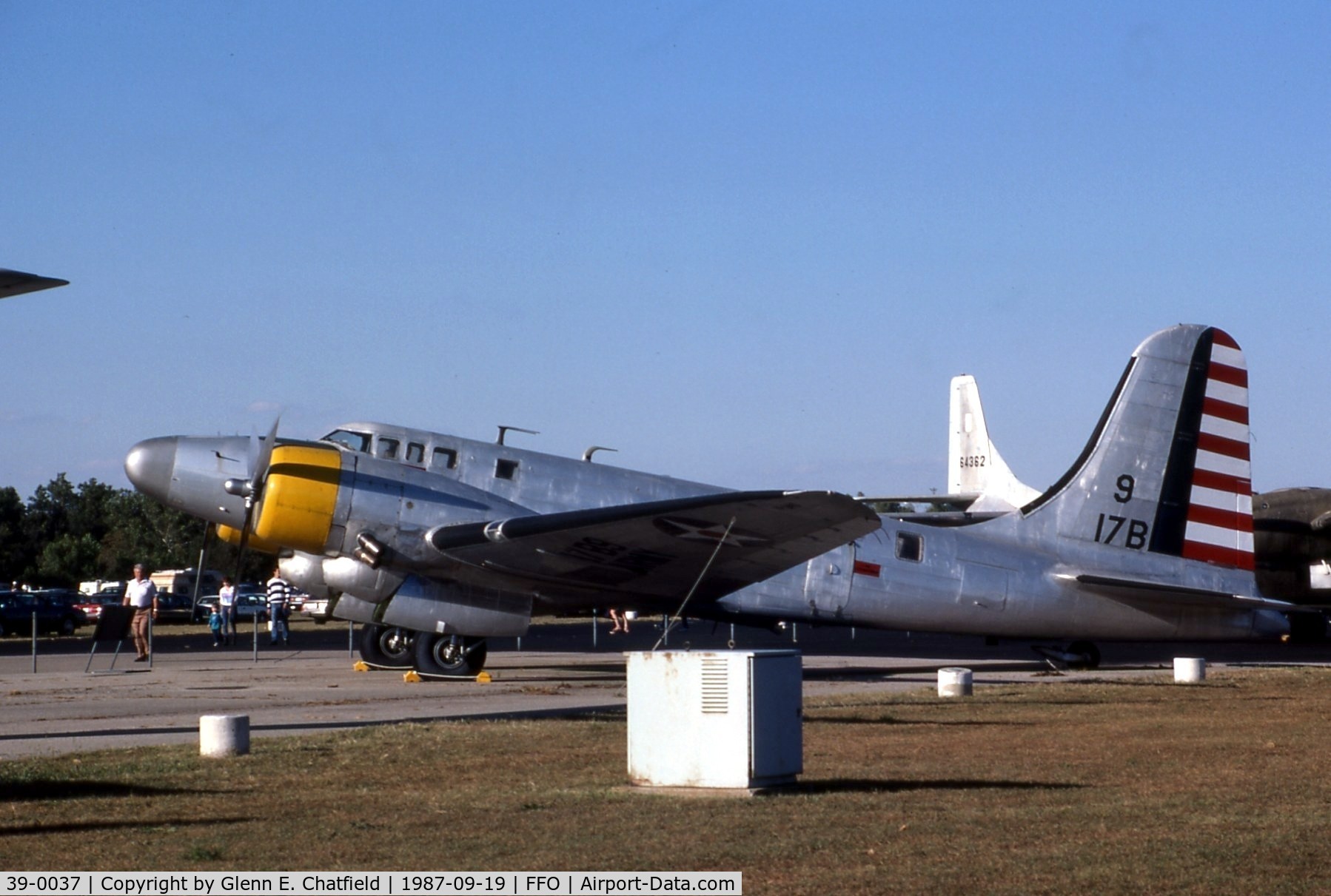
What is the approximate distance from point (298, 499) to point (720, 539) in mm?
6392

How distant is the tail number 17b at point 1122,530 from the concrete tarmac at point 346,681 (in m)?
2.21

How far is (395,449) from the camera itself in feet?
73.3

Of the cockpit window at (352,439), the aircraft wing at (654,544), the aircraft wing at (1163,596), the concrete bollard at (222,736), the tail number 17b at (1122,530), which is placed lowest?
the concrete bollard at (222,736)

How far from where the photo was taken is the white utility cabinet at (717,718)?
9.62 m

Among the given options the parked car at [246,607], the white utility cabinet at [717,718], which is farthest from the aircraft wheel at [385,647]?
the parked car at [246,607]

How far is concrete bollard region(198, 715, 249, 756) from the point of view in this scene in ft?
39.7

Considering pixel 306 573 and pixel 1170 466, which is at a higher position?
pixel 1170 466

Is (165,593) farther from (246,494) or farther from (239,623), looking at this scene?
(246,494)

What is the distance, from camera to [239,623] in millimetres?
69562

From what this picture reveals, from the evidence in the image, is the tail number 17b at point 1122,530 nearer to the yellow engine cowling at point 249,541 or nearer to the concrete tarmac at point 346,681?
the concrete tarmac at point 346,681

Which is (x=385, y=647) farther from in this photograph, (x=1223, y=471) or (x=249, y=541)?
(x=1223, y=471)

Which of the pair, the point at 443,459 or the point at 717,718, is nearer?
the point at 717,718

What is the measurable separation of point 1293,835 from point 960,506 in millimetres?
37646

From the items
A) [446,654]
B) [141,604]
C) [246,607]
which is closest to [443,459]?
[446,654]
